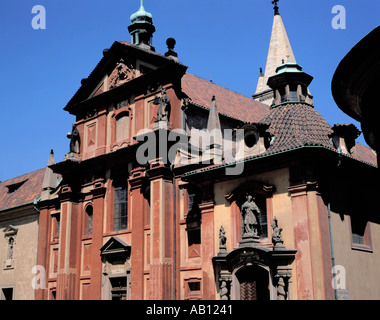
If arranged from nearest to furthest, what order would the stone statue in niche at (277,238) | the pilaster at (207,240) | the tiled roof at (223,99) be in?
the stone statue in niche at (277,238)
the pilaster at (207,240)
the tiled roof at (223,99)

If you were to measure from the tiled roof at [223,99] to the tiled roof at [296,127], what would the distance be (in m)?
5.83

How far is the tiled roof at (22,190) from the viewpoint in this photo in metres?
36.8

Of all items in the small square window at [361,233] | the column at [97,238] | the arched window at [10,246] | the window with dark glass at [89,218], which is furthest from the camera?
the arched window at [10,246]

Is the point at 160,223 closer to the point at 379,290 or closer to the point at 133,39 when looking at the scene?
the point at 379,290

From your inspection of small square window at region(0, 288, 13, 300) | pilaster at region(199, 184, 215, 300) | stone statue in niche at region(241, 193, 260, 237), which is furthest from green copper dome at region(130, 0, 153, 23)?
small square window at region(0, 288, 13, 300)

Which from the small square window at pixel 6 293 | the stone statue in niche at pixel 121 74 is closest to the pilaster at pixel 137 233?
the stone statue in niche at pixel 121 74

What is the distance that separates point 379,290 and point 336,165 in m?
5.39

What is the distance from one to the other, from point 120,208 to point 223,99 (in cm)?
1023

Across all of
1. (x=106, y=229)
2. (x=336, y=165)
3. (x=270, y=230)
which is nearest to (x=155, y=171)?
(x=106, y=229)

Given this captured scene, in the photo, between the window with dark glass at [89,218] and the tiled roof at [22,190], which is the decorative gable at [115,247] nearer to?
the window with dark glass at [89,218]

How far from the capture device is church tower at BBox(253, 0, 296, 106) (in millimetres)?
44125

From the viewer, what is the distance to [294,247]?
18703 mm

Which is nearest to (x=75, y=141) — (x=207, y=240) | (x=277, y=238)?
(x=207, y=240)

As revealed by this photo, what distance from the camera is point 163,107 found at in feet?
81.5
